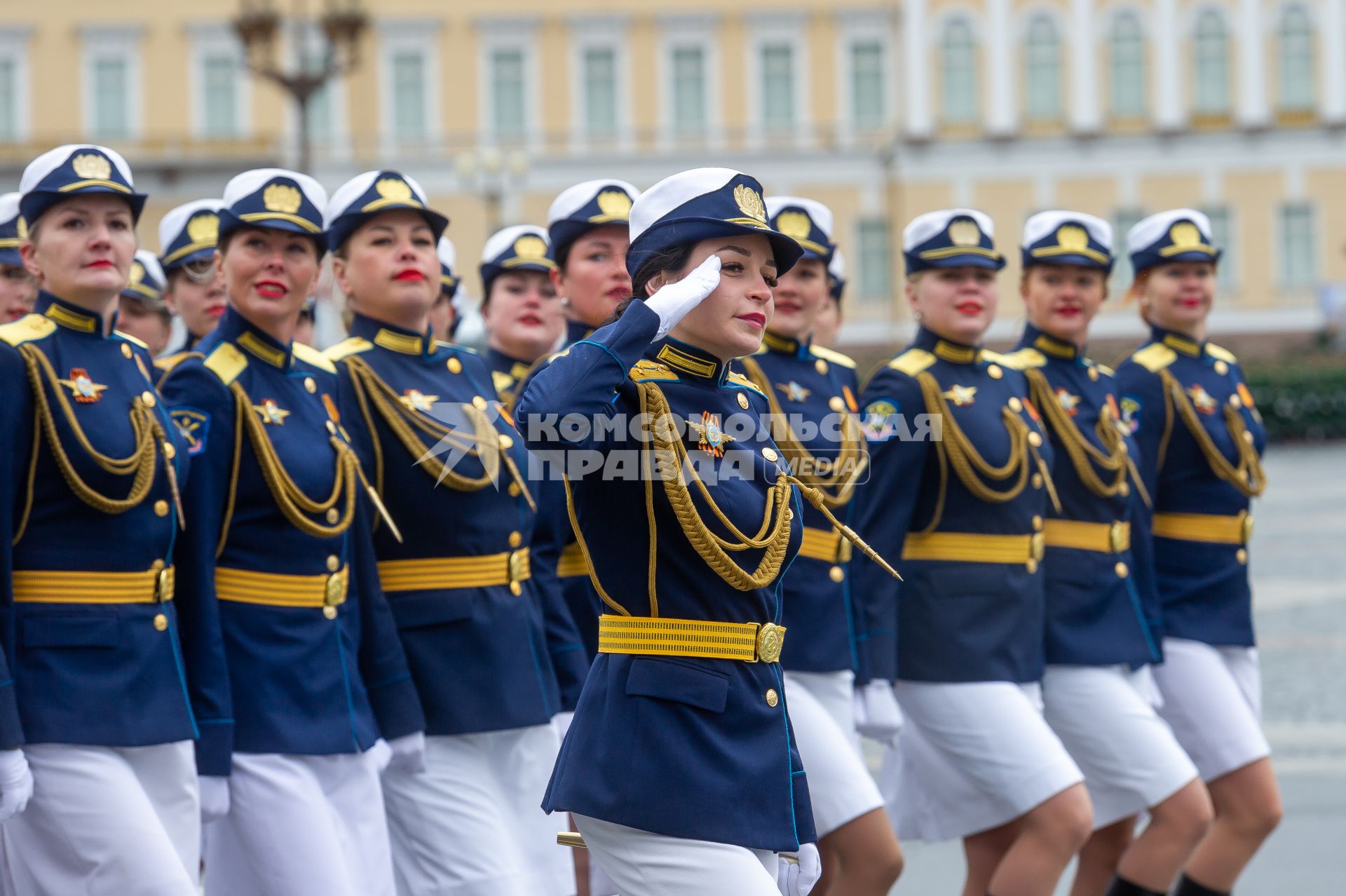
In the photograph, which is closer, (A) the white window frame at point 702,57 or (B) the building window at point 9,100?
(A) the white window frame at point 702,57

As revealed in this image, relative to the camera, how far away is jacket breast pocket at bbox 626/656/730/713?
11.7 ft

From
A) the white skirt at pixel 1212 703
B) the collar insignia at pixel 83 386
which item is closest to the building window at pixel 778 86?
the white skirt at pixel 1212 703

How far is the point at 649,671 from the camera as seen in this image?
3588 mm

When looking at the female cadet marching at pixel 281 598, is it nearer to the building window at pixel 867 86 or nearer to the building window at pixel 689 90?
the building window at pixel 689 90

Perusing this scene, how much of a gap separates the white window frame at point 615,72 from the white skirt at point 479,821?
4007 cm

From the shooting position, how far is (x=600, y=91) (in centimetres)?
4519

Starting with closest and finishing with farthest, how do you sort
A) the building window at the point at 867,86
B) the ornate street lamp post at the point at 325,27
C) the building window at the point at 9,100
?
the ornate street lamp post at the point at 325,27, the building window at the point at 867,86, the building window at the point at 9,100

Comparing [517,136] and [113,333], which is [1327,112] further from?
[113,333]

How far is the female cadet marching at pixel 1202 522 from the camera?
6305mm

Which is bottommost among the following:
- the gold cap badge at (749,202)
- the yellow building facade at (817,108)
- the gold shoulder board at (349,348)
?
the gold shoulder board at (349,348)

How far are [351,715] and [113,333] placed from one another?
1.12 m

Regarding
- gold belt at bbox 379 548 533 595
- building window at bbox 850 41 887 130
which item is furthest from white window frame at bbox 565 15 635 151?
gold belt at bbox 379 548 533 595

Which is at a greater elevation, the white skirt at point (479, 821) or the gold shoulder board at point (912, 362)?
the gold shoulder board at point (912, 362)

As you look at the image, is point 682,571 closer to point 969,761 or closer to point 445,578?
point 445,578
